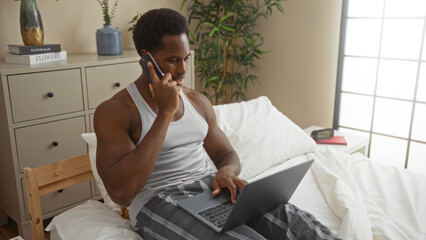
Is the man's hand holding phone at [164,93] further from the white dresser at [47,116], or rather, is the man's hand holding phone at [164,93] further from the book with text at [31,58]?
the book with text at [31,58]

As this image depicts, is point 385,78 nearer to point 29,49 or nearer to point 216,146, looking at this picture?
point 216,146

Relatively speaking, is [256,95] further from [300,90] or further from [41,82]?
[41,82]

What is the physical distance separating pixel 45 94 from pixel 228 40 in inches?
62.1

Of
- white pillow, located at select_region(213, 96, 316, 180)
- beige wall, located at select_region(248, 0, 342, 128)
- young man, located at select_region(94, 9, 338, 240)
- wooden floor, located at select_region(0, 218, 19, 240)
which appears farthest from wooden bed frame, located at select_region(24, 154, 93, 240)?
beige wall, located at select_region(248, 0, 342, 128)

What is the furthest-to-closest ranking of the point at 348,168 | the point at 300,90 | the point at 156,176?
the point at 300,90 < the point at 348,168 < the point at 156,176

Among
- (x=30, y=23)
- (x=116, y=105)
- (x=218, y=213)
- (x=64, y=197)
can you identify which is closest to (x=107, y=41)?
(x=30, y=23)

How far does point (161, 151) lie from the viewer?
1488 mm

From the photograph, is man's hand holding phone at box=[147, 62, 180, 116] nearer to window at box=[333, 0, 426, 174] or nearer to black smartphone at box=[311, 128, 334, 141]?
black smartphone at box=[311, 128, 334, 141]

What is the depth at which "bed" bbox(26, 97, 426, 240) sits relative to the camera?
57.8 inches

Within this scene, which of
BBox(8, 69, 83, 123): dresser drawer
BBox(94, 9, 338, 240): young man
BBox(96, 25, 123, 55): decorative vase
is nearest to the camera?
BBox(94, 9, 338, 240): young man

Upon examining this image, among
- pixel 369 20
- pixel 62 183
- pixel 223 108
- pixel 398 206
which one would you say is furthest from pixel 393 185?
pixel 369 20

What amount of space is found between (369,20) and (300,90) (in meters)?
0.73

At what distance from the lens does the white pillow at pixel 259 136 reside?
6.61 feet

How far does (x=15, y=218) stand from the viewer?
238cm
